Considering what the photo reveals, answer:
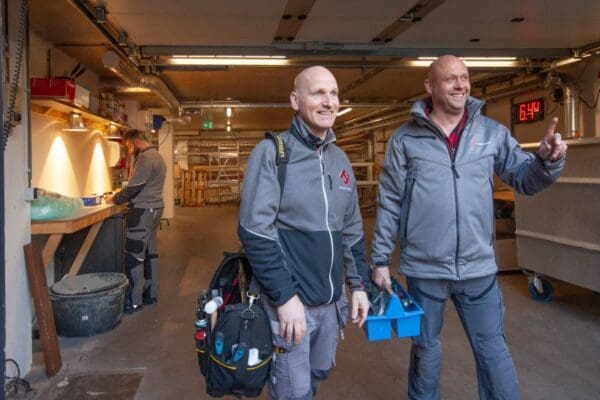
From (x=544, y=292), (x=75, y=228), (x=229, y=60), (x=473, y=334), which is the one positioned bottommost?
(x=544, y=292)

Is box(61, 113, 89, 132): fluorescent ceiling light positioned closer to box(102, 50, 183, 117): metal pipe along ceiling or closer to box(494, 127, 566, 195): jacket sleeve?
box(102, 50, 183, 117): metal pipe along ceiling

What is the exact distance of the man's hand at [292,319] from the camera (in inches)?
57.8

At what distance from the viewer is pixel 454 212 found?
186cm

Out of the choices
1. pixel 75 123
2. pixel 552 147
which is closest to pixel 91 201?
pixel 75 123

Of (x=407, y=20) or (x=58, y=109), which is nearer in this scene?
(x=407, y=20)

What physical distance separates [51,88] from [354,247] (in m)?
2.90

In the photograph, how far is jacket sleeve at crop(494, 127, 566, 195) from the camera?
1820mm

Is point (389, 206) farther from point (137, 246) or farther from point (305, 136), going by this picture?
point (137, 246)

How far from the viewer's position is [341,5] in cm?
353

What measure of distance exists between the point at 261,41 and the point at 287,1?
3.55ft

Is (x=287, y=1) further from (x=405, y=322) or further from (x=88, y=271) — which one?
(x=88, y=271)

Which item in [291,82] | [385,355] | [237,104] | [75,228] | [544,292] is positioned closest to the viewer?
[385,355]

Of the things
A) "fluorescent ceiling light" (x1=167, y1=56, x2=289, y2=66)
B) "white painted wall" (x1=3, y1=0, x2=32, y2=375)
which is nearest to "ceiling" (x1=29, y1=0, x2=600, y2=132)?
"fluorescent ceiling light" (x1=167, y1=56, x2=289, y2=66)

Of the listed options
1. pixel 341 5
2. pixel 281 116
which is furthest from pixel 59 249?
pixel 281 116
